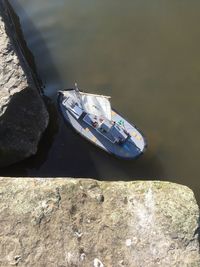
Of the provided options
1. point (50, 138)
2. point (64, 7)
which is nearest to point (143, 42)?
point (64, 7)

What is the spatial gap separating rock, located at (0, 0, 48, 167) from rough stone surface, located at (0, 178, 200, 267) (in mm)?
3471

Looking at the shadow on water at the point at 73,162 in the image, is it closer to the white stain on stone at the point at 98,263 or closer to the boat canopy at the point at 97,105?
the boat canopy at the point at 97,105

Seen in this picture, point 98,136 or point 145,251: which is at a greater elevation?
point 145,251

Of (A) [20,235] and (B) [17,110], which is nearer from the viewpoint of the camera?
(A) [20,235]

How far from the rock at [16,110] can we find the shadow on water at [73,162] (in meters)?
0.79

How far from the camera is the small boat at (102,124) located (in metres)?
14.8

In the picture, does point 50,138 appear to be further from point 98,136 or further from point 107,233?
point 107,233

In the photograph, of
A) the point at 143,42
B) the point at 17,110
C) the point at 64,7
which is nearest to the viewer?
the point at 17,110

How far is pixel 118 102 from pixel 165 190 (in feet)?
21.0

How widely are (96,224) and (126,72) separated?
7999mm

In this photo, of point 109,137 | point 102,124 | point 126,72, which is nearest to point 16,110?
point 102,124

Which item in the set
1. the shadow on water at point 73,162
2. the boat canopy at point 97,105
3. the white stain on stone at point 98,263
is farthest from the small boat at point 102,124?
the white stain on stone at point 98,263

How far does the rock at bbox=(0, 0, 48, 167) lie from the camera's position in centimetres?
1348

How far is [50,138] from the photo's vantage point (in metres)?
15.4
